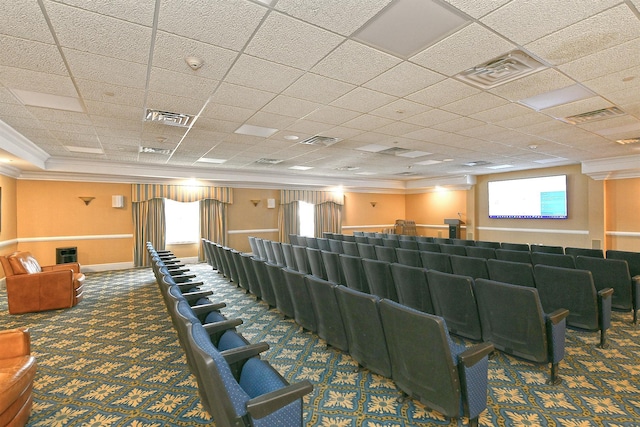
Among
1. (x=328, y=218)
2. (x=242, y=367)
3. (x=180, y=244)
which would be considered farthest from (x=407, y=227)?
(x=242, y=367)

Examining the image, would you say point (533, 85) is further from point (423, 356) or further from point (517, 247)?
point (517, 247)

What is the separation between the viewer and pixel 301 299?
11.7 feet

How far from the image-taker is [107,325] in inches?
173

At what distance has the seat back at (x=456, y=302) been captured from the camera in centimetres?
306

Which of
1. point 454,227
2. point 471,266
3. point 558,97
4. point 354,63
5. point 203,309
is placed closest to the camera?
point 203,309

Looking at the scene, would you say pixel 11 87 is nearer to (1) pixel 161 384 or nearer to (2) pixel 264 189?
(1) pixel 161 384

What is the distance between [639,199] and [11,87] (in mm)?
12933

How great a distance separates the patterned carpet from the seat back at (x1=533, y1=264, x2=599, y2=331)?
391 mm

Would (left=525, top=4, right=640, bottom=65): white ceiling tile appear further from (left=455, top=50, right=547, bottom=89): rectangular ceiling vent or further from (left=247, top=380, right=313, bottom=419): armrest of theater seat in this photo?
(left=247, top=380, right=313, bottom=419): armrest of theater seat

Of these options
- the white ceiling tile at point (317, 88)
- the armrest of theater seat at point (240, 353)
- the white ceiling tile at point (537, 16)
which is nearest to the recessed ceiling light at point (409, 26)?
the white ceiling tile at point (537, 16)

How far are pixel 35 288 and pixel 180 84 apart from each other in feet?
14.1

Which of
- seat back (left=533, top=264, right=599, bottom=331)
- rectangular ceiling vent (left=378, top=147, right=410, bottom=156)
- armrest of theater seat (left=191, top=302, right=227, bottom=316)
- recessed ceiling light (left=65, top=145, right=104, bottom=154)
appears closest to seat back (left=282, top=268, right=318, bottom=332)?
armrest of theater seat (left=191, top=302, right=227, bottom=316)

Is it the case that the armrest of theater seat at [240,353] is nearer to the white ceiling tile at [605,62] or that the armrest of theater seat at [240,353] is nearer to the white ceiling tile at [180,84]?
the white ceiling tile at [180,84]

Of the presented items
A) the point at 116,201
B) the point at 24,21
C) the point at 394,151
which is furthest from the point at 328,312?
the point at 116,201
